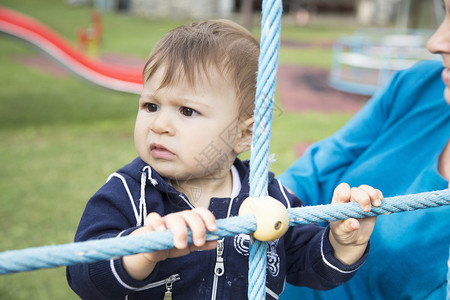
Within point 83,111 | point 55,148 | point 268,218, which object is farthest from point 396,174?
point 83,111

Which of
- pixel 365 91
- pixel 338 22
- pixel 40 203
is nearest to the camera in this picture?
pixel 40 203

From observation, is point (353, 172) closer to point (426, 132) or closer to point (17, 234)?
point (426, 132)

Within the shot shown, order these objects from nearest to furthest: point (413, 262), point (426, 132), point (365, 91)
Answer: point (413, 262) → point (426, 132) → point (365, 91)

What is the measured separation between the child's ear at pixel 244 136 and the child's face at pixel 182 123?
0.06 meters

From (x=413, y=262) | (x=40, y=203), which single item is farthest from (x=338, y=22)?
(x=413, y=262)

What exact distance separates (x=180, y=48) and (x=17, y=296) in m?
1.54

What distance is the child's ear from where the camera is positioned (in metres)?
1.03

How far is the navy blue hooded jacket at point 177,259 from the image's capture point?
838 mm

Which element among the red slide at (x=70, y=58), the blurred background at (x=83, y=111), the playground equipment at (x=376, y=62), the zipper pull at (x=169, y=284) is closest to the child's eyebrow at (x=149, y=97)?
the zipper pull at (x=169, y=284)

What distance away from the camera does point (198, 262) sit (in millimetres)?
957

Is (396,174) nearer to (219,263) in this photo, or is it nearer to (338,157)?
(338,157)

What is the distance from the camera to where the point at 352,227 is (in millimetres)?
905

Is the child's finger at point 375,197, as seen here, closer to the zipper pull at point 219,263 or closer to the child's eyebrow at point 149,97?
the zipper pull at point 219,263

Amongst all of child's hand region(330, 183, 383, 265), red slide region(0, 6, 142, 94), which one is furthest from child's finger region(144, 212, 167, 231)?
red slide region(0, 6, 142, 94)
